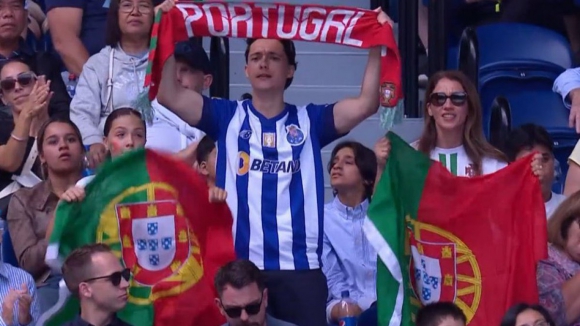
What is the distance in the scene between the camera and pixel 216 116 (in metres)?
7.12

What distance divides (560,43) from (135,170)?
12.5 ft

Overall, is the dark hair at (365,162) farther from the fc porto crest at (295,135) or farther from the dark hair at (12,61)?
the dark hair at (12,61)

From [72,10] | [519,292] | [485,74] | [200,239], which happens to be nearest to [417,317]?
[519,292]

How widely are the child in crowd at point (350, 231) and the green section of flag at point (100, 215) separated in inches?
48.3

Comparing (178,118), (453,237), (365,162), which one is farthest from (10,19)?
(453,237)

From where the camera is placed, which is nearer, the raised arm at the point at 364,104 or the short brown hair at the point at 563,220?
the raised arm at the point at 364,104

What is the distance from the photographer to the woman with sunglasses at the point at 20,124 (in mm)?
8086

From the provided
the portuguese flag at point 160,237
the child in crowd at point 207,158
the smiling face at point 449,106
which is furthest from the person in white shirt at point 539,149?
the portuguese flag at point 160,237

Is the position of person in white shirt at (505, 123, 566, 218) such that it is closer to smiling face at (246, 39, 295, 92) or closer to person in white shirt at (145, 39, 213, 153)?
smiling face at (246, 39, 295, 92)

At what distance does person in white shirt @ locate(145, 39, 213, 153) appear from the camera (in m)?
8.52

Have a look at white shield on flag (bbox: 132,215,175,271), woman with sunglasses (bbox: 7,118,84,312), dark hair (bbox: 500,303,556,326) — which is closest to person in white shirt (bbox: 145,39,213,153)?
woman with sunglasses (bbox: 7,118,84,312)

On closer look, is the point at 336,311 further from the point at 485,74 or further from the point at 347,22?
the point at 485,74

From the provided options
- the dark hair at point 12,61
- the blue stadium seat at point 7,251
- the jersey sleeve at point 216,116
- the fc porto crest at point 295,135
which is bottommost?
the blue stadium seat at point 7,251

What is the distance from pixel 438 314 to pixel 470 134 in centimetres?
116
